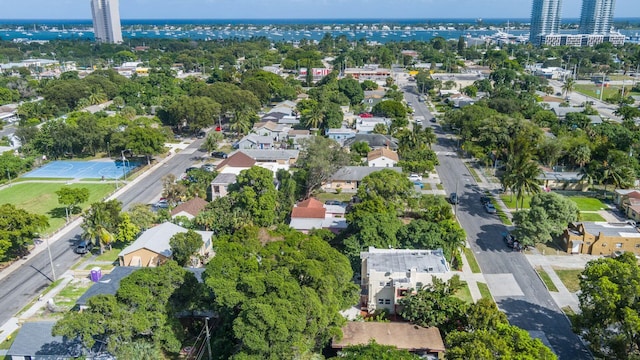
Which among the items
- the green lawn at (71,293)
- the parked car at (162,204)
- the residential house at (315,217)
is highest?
the residential house at (315,217)

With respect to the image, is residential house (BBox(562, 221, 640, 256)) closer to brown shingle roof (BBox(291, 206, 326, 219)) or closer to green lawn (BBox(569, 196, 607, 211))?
green lawn (BBox(569, 196, 607, 211))

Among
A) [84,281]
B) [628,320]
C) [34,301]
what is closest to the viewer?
[628,320]

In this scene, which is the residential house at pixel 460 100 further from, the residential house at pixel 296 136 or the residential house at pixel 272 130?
the residential house at pixel 272 130

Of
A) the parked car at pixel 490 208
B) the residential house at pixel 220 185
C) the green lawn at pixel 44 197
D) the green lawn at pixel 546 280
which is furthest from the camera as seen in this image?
the residential house at pixel 220 185

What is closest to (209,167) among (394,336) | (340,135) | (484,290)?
(340,135)

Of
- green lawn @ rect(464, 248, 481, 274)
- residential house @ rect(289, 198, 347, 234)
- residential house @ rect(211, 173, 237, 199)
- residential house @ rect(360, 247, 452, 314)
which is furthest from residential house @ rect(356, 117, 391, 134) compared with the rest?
residential house @ rect(360, 247, 452, 314)

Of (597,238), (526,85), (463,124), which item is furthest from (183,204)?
(526,85)

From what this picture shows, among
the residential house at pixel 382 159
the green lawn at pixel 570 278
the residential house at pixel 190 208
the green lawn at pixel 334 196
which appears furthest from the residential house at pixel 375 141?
the green lawn at pixel 570 278

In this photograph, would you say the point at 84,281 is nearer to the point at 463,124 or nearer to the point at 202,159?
the point at 202,159
